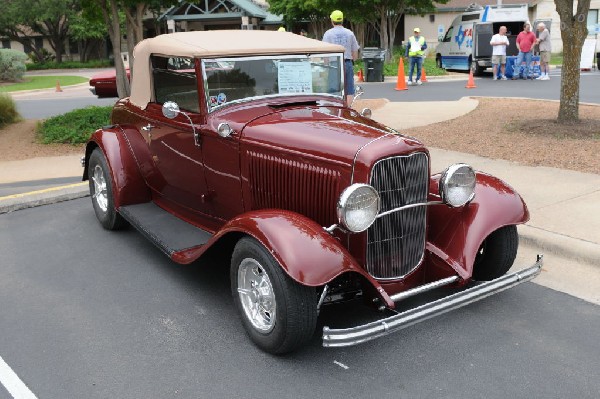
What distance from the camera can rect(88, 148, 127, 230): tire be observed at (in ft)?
19.1

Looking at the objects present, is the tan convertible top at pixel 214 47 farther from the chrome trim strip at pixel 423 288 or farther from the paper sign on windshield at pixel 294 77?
the chrome trim strip at pixel 423 288

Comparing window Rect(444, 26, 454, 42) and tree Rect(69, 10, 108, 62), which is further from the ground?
tree Rect(69, 10, 108, 62)

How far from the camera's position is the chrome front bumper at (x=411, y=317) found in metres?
3.24

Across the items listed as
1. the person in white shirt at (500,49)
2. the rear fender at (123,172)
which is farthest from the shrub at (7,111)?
the person in white shirt at (500,49)

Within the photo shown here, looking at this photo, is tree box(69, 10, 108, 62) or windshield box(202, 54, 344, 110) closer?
windshield box(202, 54, 344, 110)

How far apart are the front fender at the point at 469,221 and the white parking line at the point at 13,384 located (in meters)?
2.65

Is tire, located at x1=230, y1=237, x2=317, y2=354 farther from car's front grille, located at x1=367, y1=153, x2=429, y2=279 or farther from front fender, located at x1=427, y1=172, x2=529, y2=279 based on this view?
front fender, located at x1=427, y1=172, x2=529, y2=279

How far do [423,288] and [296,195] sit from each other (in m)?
1.03

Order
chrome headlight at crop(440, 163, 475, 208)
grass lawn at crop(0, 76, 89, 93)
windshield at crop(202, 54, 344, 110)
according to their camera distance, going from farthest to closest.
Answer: grass lawn at crop(0, 76, 89, 93) < windshield at crop(202, 54, 344, 110) < chrome headlight at crop(440, 163, 475, 208)

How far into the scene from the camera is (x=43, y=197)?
7117 millimetres

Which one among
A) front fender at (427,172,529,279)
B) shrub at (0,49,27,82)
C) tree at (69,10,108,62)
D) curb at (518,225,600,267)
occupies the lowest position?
curb at (518,225,600,267)

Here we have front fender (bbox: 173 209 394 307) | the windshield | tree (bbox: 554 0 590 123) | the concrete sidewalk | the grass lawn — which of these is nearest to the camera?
front fender (bbox: 173 209 394 307)

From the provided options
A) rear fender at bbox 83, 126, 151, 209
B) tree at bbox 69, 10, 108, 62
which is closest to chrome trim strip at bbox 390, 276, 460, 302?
rear fender at bbox 83, 126, 151, 209

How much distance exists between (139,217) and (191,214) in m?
0.53
